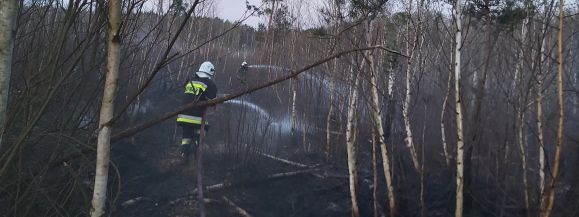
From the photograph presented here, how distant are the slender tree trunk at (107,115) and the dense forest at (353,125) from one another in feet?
1.91

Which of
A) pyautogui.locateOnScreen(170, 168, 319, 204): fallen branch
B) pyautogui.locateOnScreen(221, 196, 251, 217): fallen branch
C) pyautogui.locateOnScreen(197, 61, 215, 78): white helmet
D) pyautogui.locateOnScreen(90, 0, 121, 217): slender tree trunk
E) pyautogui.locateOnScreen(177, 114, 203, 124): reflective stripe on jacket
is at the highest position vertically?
pyautogui.locateOnScreen(197, 61, 215, 78): white helmet

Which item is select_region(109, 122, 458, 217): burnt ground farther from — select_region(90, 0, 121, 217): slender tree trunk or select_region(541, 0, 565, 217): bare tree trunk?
select_region(90, 0, 121, 217): slender tree trunk

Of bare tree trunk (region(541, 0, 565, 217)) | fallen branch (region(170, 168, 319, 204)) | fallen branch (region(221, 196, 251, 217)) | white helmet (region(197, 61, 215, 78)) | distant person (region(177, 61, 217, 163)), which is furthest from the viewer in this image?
white helmet (region(197, 61, 215, 78))

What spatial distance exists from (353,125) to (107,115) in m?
5.29

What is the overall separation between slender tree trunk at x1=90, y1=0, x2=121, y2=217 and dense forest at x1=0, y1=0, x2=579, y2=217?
58cm

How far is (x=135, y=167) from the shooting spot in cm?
910

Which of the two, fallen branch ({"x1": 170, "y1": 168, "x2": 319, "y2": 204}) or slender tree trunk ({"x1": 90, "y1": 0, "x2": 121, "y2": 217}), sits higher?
slender tree trunk ({"x1": 90, "y1": 0, "x2": 121, "y2": 217})

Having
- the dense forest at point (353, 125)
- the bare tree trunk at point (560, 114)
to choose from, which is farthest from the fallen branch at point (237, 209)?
the bare tree trunk at point (560, 114)

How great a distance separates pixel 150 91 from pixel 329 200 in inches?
297

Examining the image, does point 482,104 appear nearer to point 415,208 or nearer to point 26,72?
point 415,208

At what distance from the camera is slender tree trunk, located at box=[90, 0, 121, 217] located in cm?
237

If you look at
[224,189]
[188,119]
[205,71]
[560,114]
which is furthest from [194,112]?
[560,114]

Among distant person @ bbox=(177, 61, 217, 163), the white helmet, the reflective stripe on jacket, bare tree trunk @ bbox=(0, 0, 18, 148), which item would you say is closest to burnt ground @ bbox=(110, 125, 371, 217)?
distant person @ bbox=(177, 61, 217, 163)

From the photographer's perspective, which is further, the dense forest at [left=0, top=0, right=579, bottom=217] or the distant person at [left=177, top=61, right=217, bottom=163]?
the distant person at [left=177, top=61, right=217, bottom=163]
